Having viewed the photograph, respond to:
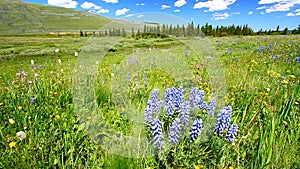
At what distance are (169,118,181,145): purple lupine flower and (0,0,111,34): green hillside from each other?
13173 cm

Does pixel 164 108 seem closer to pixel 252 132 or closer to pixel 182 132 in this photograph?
pixel 182 132

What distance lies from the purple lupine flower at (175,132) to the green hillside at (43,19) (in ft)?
432

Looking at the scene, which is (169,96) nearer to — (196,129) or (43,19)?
(196,129)

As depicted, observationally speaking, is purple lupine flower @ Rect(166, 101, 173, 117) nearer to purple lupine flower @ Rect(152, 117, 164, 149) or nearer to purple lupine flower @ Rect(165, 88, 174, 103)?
purple lupine flower @ Rect(165, 88, 174, 103)

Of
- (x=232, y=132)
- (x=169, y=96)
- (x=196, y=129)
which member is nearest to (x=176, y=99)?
(x=169, y=96)

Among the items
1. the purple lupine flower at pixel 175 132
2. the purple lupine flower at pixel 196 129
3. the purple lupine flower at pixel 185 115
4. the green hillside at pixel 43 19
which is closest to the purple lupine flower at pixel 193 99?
the purple lupine flower at pixel 185 115

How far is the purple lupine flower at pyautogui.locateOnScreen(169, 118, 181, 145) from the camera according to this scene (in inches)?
78.4

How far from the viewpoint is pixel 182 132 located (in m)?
2.17

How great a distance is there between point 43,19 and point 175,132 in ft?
550

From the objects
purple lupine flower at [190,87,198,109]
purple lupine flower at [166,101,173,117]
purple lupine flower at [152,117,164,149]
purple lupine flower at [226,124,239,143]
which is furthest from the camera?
purple lupine flower at [190,87,198,109]

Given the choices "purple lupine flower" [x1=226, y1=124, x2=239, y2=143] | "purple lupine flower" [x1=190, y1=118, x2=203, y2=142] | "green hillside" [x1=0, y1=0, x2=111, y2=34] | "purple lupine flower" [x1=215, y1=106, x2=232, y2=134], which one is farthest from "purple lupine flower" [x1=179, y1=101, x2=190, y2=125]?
"green hillside" [x1=0, y1=0, x2=111, y2=34]

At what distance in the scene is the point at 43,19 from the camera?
149625mm

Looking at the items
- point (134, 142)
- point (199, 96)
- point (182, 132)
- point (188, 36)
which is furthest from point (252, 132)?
point (188, 36)

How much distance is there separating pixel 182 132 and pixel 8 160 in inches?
63.5
